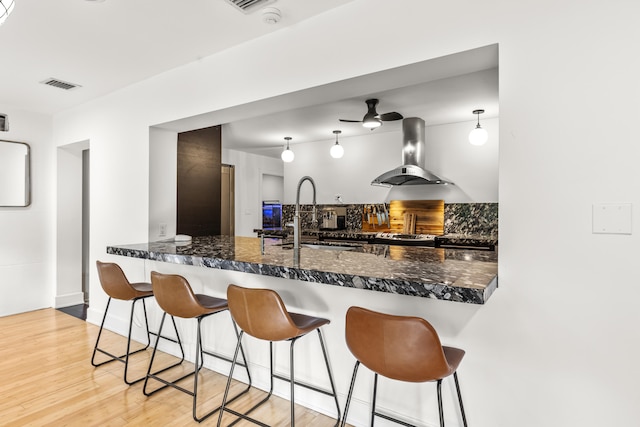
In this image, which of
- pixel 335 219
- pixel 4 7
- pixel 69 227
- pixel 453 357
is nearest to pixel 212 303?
pixel 453 357

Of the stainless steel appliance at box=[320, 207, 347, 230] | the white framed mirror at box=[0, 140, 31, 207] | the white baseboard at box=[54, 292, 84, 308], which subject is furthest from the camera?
the stainless steel appliance at box=[320, 207, 347, 230]

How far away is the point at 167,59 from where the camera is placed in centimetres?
295

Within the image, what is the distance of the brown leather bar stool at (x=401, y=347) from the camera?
138 centimetres

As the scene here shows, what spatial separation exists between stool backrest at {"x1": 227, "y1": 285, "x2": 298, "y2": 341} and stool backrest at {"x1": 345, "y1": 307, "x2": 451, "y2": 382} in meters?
0.40

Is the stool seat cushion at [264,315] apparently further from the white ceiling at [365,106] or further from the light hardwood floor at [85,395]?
the white ceiling at [365,106]

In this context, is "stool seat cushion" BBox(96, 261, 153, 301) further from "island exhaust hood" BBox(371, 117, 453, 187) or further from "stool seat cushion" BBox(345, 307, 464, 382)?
"island exhaust hood" BBox(371, 117, 453, 187)

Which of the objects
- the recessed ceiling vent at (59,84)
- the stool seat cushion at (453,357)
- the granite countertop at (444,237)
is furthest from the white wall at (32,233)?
the stool seat cushion at (453,357)

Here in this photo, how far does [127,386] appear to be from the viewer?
103 inches

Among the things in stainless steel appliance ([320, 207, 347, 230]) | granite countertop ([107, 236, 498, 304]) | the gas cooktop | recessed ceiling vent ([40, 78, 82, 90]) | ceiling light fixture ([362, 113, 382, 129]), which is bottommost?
the gas cooktop

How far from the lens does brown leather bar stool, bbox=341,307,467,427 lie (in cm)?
138

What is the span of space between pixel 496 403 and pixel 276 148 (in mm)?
5544

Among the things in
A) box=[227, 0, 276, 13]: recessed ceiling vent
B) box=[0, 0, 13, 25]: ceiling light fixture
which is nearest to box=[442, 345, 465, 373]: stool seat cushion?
box=[0, 0, 13, 25]: ceiling light fixture

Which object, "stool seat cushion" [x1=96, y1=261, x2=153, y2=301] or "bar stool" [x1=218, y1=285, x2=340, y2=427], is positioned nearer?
"bar stool" [x1=218, y1=285, x2=340, y2=427]

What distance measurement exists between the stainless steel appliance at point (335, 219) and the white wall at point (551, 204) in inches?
148
